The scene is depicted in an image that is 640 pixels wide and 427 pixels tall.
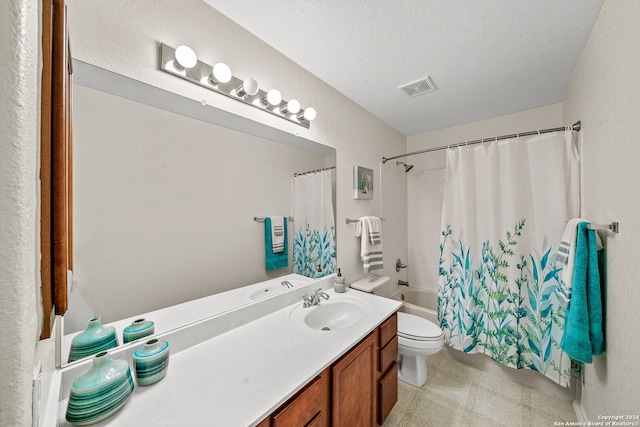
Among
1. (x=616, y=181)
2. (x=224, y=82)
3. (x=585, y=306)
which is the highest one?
(x=224, y=82)

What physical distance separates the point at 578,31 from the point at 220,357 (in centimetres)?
242

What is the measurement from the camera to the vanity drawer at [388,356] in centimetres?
130

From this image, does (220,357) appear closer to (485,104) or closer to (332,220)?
(332,220)

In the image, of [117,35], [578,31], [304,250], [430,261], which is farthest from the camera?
[430,261]

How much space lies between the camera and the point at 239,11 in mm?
1182

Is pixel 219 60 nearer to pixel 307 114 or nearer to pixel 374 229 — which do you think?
pixel 307 114

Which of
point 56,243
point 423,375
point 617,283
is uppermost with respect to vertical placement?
point 56,243

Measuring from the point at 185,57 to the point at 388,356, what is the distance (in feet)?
5.96

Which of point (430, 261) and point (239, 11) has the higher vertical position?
point (239, 11)

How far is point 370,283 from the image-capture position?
200 cm

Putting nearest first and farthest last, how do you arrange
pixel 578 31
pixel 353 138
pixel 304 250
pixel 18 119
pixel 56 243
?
pixel 18 119 < pixel 56 243 < pixel 578 31 < pixel 304 250 < pixel 353 138

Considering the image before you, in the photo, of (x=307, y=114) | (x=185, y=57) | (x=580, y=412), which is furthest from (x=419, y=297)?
(x=185, y=57)

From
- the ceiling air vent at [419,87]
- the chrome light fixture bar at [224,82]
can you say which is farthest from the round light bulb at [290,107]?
the ceiling air vent at [419,87]

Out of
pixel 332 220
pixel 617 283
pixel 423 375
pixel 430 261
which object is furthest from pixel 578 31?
pixel 423 375
